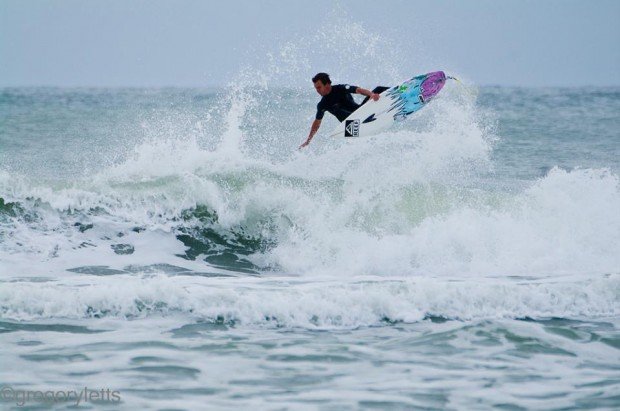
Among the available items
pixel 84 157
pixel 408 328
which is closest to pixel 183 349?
pixel 408 328

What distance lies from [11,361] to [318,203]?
20.4 feet

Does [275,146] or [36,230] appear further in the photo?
[275,146]

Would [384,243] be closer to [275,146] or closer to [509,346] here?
[509,346]

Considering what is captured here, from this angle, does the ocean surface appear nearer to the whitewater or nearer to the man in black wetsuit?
the whitewater

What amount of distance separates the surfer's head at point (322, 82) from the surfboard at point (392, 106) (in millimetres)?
761

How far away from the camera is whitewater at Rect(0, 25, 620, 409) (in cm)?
598

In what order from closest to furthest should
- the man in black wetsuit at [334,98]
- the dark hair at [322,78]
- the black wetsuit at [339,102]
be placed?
the dark hair at [322,78] < the man in black wetsuit at [334,98] < the black wetsuit at [339,102]

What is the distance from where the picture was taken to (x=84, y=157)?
19.5m

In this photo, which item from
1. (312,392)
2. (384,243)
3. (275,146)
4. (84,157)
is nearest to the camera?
(312,392)

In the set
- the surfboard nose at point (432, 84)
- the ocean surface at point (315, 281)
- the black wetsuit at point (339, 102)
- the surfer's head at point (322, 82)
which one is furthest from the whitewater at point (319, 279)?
the surfer's head at point (322, 82)

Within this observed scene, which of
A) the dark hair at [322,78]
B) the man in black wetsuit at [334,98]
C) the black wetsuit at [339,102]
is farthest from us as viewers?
the black wetsuit at [339,102]

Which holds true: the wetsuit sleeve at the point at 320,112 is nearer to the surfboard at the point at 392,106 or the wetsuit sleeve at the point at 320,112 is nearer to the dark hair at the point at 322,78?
the dark hair at the point at 322,78

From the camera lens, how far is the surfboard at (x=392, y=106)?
1152cm

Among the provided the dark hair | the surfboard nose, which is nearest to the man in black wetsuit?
the dark hair
